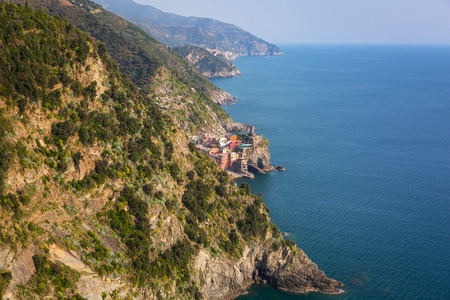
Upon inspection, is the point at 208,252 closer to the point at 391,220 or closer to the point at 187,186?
the point at 187,186

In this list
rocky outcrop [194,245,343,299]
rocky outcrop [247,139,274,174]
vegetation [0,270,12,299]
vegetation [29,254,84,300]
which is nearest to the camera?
vegetation [0,270,12,299]

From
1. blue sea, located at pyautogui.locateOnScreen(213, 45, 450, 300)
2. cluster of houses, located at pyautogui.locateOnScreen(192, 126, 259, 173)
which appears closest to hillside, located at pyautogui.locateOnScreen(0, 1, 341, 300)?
blue sea, located at pyautogui.locateOnScreen(213, 45, 450, 300)

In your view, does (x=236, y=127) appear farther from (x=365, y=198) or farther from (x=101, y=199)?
(x=101, y=199)

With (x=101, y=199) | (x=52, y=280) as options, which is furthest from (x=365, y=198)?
(x=52, y=280)

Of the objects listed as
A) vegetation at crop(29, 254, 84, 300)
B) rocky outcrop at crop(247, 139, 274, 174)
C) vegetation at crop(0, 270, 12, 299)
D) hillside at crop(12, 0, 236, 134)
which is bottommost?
rocky outcrop at crop(247, 139, 274, 174)

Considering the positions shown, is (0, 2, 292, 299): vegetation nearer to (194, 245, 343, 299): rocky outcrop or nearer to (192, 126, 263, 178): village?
(194, 245, 343, 299): rocky outcrop

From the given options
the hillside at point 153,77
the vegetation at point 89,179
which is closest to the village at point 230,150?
the hillside at point 153,77
